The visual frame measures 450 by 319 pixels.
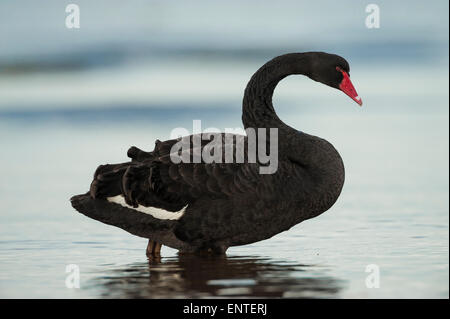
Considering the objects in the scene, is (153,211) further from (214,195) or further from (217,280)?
(217,280)

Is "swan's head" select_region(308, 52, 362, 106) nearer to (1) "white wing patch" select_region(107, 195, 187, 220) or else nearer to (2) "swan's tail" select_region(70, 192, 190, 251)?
(1) "white wing patch" select_region(107, 195, 187, 220)

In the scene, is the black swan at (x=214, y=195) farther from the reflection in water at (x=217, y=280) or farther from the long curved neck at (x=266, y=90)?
the reflection in water at (x=217, y=280)

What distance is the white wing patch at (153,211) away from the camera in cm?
601

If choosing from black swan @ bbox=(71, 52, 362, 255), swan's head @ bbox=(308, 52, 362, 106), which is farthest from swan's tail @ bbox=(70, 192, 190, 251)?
swan's head @ bbox=(308, 52, 362, 106)

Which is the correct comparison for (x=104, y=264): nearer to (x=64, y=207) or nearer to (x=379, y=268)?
(x=379, y=268)

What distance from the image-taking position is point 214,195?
234 inches

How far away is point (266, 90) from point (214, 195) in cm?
111

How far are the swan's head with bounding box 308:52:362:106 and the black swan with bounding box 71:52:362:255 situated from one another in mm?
533

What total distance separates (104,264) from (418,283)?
7.01ft

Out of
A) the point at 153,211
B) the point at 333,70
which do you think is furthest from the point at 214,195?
the point at 333,70

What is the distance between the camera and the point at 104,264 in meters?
5.89

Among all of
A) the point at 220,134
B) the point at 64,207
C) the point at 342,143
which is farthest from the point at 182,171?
the point at 342,143

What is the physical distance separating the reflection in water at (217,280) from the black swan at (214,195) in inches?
8.4
